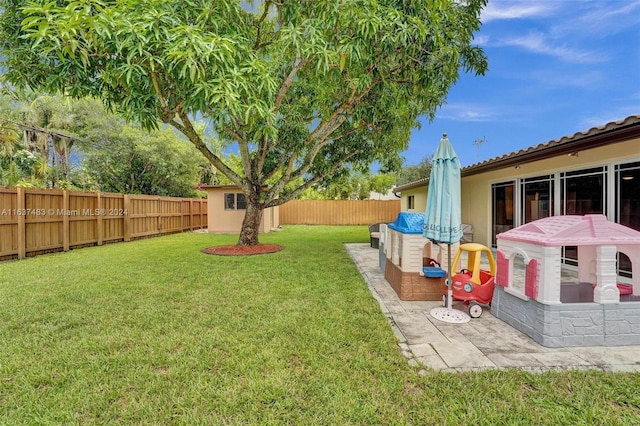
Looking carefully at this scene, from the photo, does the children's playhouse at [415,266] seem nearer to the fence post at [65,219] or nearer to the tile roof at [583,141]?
the tile roof at [583,141]

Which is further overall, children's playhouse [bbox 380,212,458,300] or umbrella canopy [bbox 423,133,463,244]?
children's playhouse [bbox 380,212,458,300]

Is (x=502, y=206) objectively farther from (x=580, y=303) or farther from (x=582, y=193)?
(x=580, y=303)

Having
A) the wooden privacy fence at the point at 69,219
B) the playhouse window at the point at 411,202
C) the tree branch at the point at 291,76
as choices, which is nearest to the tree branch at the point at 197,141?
the tree branch at the point at 291,76

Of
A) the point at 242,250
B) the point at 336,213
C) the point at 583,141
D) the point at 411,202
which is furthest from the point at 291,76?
the point at 336,213

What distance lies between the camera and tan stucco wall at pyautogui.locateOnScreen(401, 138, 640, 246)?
16.3 ft

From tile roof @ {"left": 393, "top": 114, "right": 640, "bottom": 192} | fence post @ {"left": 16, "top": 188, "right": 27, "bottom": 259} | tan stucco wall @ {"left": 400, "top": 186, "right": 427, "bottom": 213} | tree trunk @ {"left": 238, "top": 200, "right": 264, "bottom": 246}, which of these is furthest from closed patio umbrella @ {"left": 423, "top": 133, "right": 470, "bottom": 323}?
tan stucco wall @ {"left": 400, "top": 186, "right": 427, "bottom": 213}

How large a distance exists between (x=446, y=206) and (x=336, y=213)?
18282 mm

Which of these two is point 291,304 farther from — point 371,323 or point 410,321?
point 410,321

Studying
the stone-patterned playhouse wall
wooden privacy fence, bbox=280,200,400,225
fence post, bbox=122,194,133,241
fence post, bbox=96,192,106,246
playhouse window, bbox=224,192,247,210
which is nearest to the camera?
the stone-patterned playhouse wall

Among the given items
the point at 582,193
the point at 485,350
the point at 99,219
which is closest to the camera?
the point at 485,350

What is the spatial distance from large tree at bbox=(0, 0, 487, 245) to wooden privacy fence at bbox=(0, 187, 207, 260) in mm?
3787

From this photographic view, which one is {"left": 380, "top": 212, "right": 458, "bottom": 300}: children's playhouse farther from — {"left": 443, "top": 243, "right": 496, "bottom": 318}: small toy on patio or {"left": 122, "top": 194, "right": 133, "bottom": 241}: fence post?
{"left": 122, "top": 194, "right": 133, "bottom": 241}: fence post

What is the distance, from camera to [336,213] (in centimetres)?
2211

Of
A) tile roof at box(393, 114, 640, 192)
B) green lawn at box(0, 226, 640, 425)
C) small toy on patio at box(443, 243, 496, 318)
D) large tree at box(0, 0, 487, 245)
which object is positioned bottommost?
green lawn at box(0, 226, 640, 425)
